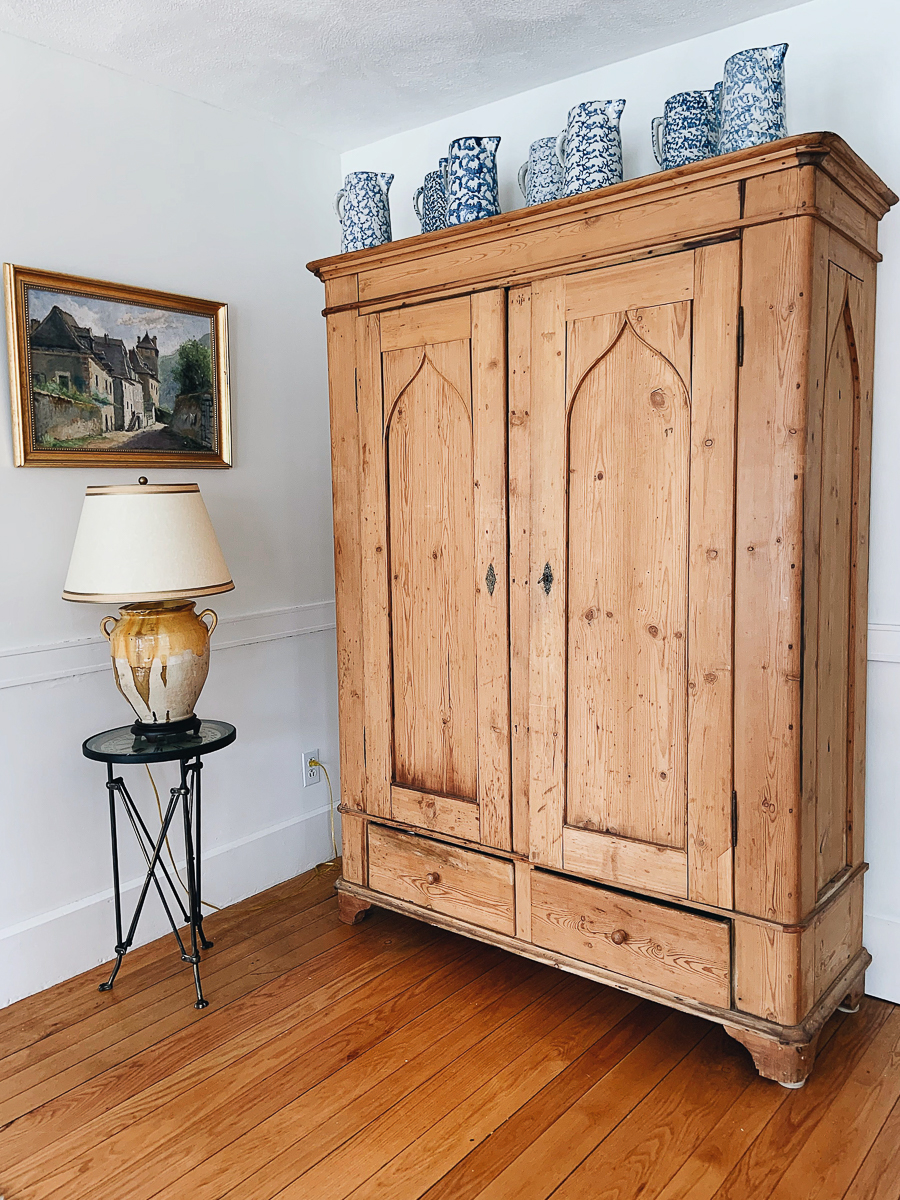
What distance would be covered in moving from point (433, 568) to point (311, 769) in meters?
1.14

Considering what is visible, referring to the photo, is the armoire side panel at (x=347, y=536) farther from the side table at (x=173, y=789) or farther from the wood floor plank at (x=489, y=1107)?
the wood floor plank at (x=489, y=1107)

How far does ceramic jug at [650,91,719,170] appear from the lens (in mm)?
2092

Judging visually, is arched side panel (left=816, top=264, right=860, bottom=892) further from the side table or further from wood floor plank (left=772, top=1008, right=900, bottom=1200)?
the side table

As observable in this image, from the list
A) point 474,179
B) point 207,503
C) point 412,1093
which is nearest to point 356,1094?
point 412,1093

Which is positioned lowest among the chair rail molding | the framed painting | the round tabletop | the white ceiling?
the round tabletop

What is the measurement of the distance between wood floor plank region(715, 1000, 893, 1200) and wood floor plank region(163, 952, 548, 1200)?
26.4 inches

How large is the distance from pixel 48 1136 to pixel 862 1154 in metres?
1.66

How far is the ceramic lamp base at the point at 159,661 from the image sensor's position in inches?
90.6

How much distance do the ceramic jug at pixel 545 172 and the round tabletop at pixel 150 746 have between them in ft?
5.44

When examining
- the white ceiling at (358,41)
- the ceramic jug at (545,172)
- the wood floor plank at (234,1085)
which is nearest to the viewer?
the wood floor plank at (234,1085)

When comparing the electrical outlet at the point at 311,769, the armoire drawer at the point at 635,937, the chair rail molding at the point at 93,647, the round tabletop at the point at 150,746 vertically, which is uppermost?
the chair rail molding at the point at 93,647

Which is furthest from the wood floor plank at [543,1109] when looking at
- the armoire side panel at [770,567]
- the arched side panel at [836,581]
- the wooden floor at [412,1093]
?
the arched side panel at [836,581]

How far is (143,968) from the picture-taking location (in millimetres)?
2582

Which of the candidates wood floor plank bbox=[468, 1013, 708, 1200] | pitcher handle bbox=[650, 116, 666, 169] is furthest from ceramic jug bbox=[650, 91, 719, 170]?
wood floor plank bbox=[468, 1013, 708, 1200]
